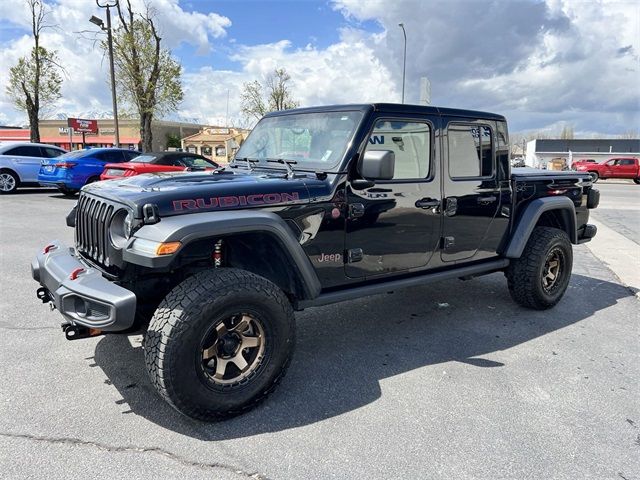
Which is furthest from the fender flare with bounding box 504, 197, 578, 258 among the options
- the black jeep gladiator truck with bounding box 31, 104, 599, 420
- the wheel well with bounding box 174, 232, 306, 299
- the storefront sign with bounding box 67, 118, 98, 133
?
the storefront sign with bounding box 67, 118, 98, 133

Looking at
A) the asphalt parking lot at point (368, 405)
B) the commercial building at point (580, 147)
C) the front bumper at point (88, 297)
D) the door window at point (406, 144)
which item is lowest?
the asphalt parking lot at point (368, 405)

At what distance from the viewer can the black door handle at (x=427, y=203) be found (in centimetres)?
366

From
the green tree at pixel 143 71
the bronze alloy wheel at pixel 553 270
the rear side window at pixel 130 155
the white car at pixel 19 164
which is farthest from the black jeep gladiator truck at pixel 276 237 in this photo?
the green tree at pixel 143 71

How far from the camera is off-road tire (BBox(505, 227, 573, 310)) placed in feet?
14.8

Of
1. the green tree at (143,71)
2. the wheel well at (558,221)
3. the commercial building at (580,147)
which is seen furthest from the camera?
the commercial building at (580,147)

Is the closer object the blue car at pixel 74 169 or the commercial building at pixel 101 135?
the blue car at pixel 74 169

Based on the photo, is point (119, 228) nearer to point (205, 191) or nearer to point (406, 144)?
point (205, 191)

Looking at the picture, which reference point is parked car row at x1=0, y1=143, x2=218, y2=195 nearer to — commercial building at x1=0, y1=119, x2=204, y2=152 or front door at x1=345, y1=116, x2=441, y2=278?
front door at x1=345, y1=116, x2=441, y2=278

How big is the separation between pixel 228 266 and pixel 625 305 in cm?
445

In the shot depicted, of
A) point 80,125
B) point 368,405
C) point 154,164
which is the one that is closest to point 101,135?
point 80,125

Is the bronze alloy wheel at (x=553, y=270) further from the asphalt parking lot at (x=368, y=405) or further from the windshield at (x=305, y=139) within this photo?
the windshield at (x=305, y=139)

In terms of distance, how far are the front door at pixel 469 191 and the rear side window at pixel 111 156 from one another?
37.8 ft

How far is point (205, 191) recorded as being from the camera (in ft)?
9.19

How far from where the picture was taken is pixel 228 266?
3.12m
